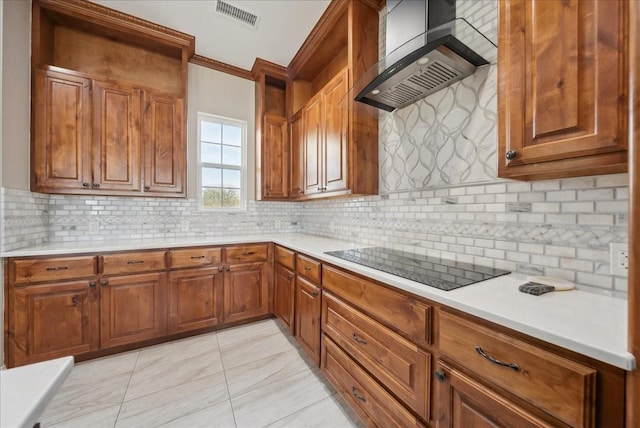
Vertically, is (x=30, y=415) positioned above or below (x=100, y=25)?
below

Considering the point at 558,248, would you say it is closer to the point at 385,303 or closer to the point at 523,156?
the point at 523,156

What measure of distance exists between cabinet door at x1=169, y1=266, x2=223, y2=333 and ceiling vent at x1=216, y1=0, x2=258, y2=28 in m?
2.48

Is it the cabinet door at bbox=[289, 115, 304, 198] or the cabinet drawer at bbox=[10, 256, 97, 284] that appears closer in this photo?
the cabinet drawer at bbox=[10, 256, 97, 284]

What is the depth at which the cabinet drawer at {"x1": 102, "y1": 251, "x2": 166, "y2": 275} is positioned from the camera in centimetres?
212

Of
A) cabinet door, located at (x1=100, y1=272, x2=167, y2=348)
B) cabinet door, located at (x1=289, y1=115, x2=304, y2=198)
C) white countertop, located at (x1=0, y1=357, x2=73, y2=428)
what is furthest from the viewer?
cabinet door, located at (x1=289, y1=115, x2=304, y2=198)

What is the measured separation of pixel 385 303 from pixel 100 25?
356 cm

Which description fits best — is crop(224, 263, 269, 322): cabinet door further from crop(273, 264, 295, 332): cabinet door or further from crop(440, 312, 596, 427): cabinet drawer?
crop(440, 312, 596, 427): cabinet drawer

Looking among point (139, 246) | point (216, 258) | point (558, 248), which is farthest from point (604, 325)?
point (139, 246)

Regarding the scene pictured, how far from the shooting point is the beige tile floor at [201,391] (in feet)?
4.96

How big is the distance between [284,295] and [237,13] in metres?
2.77

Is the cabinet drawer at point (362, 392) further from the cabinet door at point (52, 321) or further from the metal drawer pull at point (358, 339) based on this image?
the cabinet door at point (52, 321)

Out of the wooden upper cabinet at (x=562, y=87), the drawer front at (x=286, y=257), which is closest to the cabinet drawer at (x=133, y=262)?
the drawer front at (x=286, y=257)

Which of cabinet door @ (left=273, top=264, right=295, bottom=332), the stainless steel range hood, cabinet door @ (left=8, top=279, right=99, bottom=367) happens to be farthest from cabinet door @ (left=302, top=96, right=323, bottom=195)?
cabinet door @ (left=8, top=279, right=99, bottom=367)

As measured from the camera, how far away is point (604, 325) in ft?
2.40
